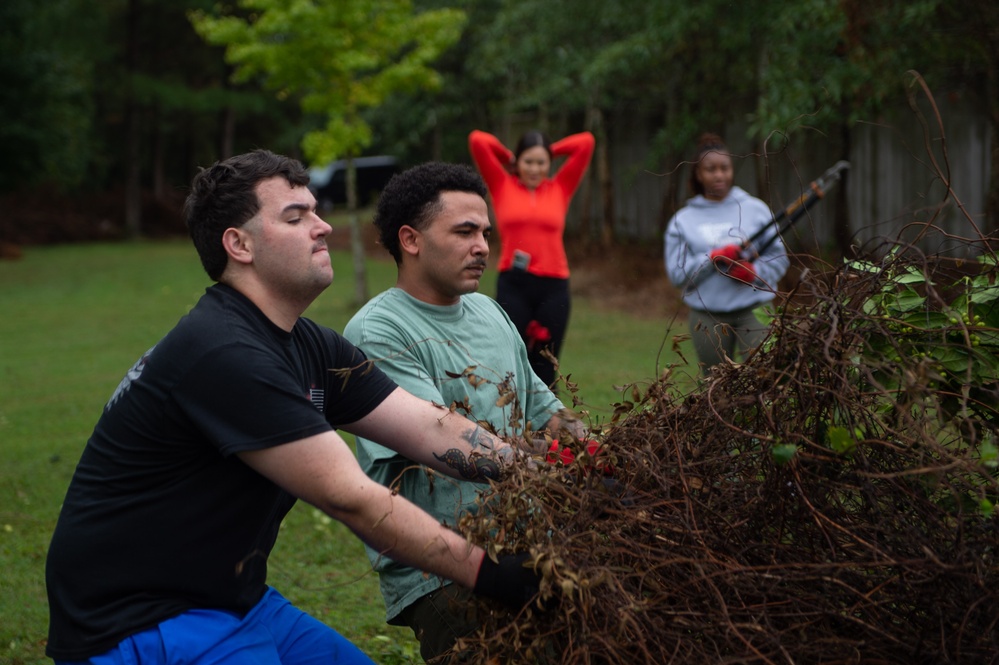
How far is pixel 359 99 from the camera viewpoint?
17219 millimetres

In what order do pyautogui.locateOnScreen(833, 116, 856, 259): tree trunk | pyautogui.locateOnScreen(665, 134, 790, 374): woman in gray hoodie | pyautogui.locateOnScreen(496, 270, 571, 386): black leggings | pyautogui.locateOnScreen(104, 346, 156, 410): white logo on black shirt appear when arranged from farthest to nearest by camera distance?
pyautogui.locateOnScreen(833, 116, 856, 259): tree trunk, pyautogui.locateOnScreen(496, 270, 571, 386): black leggings, pyautogui.locateOnScreen(665, 134, 790, 374): woman in gray hoodie, pyautogui.locateOnScreen(104, 346, 156, 410): white logo on black shirt

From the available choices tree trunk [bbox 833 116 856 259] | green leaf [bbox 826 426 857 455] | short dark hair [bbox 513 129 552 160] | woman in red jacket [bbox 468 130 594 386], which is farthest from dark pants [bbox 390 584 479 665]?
tree trunk [bbox 833 116 856 259]

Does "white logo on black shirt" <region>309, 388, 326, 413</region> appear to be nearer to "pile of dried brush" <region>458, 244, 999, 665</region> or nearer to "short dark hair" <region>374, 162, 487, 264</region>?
"pile of dried brush" <region>458, 244, 999, 665</region>

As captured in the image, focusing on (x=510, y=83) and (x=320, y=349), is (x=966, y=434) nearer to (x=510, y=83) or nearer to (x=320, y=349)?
(x=320, y=349)

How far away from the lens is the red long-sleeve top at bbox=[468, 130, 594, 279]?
26.0 ft

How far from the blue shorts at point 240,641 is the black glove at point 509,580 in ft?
2.05

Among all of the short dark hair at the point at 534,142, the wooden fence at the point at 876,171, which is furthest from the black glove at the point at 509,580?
the wooden fence at the point at 876,171

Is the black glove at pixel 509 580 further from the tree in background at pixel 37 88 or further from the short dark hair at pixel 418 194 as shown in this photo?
the tree in background at pixel 37 88

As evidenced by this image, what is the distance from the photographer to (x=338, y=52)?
55.1 ft

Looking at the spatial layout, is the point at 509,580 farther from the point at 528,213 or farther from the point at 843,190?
the point at 843,190

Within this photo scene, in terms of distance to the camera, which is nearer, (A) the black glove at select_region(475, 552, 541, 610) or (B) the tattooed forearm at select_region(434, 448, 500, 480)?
(A) the black glove at select_region(475, 552, 541, 610)

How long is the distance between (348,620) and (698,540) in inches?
122

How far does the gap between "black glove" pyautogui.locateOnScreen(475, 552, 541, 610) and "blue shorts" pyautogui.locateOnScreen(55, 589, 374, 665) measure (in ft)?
2.05

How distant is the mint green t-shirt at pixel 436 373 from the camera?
3.24 m
